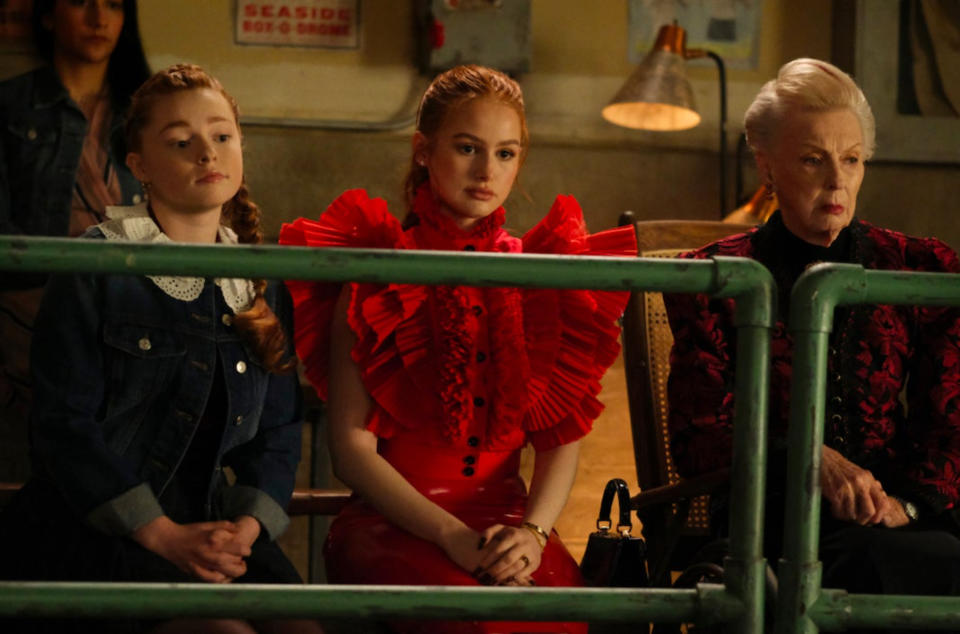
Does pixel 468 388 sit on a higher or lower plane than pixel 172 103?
lower

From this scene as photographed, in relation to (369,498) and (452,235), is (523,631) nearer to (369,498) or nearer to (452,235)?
(369,498)

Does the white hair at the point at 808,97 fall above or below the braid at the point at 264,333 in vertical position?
above

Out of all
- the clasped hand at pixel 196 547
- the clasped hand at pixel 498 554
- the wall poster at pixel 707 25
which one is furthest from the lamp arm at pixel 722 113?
the clasped hand at pixel 196 547

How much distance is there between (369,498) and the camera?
5.95 feet

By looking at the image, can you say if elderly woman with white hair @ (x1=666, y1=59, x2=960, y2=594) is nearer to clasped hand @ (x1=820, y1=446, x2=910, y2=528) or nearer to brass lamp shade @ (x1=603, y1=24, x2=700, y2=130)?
clasped hand @ (x1=820, y1=446, x2=910, y2=528)

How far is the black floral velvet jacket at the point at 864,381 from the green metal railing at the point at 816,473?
27.6 inches

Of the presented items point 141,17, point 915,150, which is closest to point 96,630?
point 141,17

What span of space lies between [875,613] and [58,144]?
11.4 ft

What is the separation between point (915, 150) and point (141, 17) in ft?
9.81

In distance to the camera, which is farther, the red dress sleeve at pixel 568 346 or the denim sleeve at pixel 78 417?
the red dress sleeve at pixel 568 346

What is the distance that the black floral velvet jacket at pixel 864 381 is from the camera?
1988 millimetres

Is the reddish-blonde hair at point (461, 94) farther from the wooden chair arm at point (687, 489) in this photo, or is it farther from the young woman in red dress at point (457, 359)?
the wooden chair arm at point (687, 489)

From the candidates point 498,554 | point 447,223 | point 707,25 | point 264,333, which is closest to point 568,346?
point 447,223

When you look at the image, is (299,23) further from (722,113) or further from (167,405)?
(167,405)
